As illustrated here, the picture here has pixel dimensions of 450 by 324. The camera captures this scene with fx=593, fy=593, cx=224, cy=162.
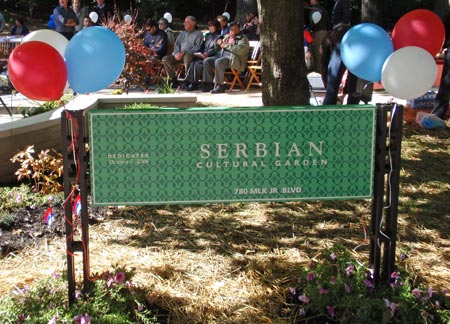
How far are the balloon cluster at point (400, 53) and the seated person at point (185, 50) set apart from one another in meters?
9.52

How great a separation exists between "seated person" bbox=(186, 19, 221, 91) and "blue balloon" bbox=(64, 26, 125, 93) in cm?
938

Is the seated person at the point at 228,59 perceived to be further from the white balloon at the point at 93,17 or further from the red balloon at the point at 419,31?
the red balloon at the point at 419,31

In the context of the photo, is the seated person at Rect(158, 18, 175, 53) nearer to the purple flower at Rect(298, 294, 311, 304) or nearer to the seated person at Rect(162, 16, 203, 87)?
the seated person at Rect(162, 16, 203, 87)

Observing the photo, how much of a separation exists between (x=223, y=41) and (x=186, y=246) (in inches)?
336

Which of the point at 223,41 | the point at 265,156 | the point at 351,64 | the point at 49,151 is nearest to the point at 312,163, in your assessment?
the point at 265,156

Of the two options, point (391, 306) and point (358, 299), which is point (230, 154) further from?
point (391, 306)

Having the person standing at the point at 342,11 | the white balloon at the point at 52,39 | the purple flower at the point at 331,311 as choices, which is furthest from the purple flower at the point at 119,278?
the person standing at the point at 342,11

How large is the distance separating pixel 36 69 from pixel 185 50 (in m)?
10.2

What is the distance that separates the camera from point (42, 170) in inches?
216

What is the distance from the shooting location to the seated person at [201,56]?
12453 mm

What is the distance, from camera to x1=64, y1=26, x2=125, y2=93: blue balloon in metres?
3.06

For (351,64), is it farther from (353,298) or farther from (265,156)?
(353,298)

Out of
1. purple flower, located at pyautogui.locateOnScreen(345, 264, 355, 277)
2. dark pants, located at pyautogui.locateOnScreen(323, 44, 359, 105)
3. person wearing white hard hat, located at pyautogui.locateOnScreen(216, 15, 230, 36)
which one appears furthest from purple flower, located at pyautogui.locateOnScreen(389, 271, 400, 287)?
person wearing white hard hat, located at pyautogui.locateOnScreen(216, 15, 230, 36)

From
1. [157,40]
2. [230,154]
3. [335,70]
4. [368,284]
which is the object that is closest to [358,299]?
[368,284]
